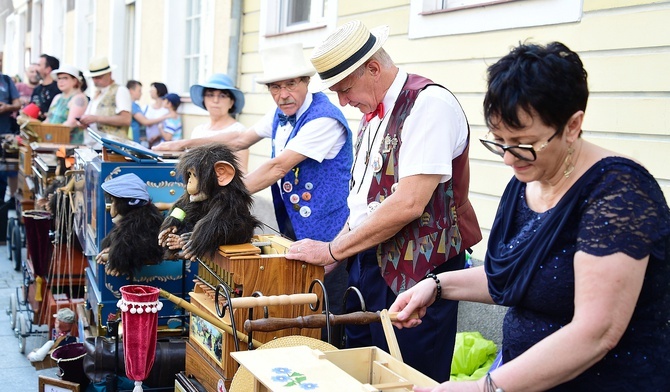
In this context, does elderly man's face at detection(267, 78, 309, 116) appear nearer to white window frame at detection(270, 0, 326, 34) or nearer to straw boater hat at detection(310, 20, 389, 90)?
straw boater hat at detection(310, 20, 389, 90)

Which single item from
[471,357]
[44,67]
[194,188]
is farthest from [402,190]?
[44,67]

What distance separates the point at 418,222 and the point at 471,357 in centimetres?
185

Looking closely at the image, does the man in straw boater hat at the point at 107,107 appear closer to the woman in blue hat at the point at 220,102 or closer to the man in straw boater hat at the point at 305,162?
the woman in blue hat at the point at 220,102

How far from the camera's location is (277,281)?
277cm

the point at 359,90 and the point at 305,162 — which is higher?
the point at 359,90

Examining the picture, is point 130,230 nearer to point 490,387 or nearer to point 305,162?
point 305,162

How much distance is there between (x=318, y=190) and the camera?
3629 mm

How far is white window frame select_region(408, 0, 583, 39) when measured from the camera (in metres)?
4.04

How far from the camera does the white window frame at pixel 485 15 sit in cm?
404

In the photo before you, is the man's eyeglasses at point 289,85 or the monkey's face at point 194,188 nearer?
the monkey's face at point 194,188

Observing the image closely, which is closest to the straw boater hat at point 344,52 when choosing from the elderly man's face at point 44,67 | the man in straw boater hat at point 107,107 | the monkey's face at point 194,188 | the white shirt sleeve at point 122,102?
the monkey's face at point 194,188

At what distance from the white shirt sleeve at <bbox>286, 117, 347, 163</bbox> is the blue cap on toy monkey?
0.79 metres

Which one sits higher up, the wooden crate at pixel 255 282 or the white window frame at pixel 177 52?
the white window frame at pixel 177 52

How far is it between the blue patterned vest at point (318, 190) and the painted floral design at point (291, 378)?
1.84 metres
